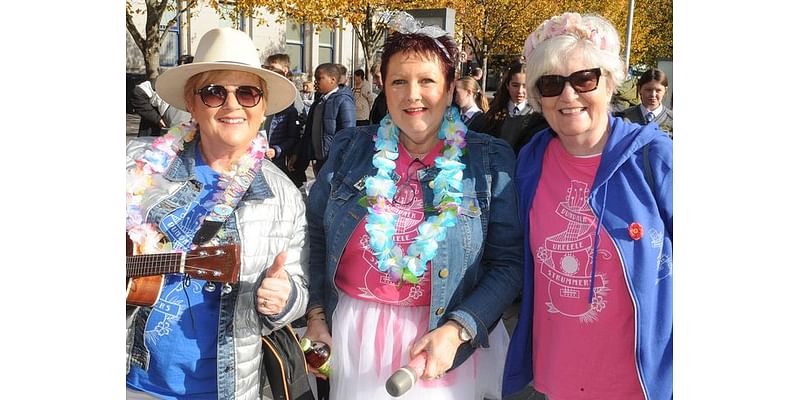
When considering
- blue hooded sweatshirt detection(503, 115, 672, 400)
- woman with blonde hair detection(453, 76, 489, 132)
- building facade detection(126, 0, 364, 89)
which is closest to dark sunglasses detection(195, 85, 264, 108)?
blue hooded sweatshirt detection(503, 115, 672, 400)

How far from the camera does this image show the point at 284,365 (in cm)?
215

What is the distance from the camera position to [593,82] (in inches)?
82.3

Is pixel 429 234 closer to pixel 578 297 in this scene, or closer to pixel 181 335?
pixel 578 297

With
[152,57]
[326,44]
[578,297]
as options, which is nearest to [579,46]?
[578,297]

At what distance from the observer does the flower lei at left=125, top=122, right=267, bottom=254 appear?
1950mm

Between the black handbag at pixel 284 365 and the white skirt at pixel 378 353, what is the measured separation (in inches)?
5.8

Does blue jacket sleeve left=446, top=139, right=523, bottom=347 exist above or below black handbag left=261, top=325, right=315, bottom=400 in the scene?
above

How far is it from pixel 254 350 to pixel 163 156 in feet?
2.40

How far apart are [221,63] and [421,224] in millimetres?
870

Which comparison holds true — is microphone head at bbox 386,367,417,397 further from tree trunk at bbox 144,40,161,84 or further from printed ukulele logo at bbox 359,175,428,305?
tree trunk at bbox 144,40,161,84

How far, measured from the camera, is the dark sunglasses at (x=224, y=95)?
211 centimetres

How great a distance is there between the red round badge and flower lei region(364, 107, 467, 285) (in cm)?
57
